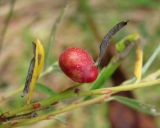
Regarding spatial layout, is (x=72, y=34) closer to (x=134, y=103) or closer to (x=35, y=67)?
(x=134, y=103)

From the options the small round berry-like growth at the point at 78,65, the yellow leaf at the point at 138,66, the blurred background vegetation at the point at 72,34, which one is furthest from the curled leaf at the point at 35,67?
the blurred background vegetation at the point at 72,34

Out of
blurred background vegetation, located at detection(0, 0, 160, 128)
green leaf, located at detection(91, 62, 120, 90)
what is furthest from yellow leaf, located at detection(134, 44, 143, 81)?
blurred background vegetation, located at detection(0, 0, 160, 128)

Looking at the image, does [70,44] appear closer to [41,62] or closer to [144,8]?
[144,8]

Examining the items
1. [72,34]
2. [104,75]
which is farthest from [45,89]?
[72,34]

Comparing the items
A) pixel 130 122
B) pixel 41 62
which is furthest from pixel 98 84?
pixel 130 122

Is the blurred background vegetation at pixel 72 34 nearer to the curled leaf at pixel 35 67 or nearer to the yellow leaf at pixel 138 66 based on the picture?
the yellow leaf at pixel 138 66
